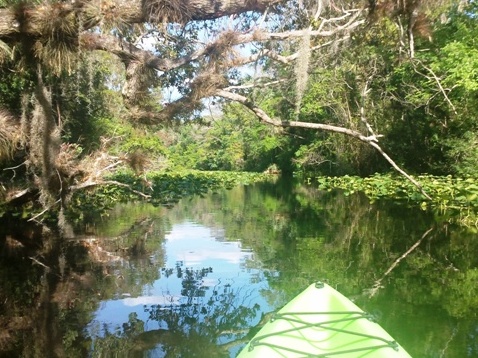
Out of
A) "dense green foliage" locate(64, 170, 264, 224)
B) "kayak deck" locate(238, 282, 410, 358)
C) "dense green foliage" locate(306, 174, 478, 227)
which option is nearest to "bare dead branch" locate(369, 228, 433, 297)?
"dense green foliage" locate(306, 174, 478, 227)

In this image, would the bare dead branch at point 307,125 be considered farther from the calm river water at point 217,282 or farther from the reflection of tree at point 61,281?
the reflection of tree at point 61,281

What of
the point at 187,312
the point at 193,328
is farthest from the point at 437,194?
the point at 193,328

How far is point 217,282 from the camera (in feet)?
20.4

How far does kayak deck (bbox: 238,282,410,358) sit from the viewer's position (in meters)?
2.95

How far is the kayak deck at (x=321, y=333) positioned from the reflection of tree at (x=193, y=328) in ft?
3.36

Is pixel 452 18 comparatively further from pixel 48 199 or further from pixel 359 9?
pixel 48 199

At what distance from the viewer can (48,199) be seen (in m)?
9.33

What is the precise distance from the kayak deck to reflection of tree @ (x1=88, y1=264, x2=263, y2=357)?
1.02 metres

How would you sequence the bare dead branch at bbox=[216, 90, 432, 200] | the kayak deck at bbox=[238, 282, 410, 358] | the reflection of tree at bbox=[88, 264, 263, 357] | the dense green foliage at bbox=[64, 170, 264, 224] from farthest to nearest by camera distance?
1. the dense green foliage at bbox=[64, 170, 264, 224]
2. the bare dead branch at bbox=[216, 90, 432, 200]
3. the reflection of tree at bbox=[88, 264, 263, 357]
4. the kayak deck at bbox=[238, 282, 410, 358]

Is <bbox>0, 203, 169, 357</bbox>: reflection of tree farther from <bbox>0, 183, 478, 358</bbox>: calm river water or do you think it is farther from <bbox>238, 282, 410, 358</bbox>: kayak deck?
<bbox>238, 282, 410, 358</bbox>: kayak deck

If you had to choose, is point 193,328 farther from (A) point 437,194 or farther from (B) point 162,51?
(A) point 437,194

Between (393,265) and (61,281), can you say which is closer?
(61,281)

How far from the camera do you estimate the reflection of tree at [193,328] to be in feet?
13.6

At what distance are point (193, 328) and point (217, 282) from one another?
1.60 metres
